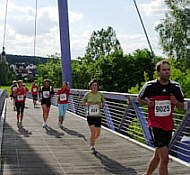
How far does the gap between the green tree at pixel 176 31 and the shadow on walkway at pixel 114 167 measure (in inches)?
1197

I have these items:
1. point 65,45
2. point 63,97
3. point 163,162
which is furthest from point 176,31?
point 163,162

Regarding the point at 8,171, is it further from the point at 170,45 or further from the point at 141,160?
the point at 170,45

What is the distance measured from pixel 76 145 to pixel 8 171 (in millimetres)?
2308

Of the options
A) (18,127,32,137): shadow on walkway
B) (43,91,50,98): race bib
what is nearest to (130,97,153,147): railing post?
(18,127,32,137): shadow on walkway

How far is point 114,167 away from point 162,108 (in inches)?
64.8

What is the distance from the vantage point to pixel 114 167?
18.0ft

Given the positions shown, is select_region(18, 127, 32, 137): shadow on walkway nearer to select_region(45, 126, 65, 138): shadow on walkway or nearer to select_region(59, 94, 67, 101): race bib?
select_region(45, 126, 65, 138): shadow on walkway

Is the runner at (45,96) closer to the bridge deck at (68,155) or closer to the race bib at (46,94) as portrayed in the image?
the race bib at (46,94)

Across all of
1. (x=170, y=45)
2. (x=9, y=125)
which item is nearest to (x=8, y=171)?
(x=9, y=125)

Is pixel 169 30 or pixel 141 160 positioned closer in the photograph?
pixel 141 160

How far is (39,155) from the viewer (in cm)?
622

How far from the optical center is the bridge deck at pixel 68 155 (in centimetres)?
526

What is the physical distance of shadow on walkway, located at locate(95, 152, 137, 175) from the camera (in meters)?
5.20

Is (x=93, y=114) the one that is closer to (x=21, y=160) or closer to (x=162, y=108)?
(x=21, y=160)
